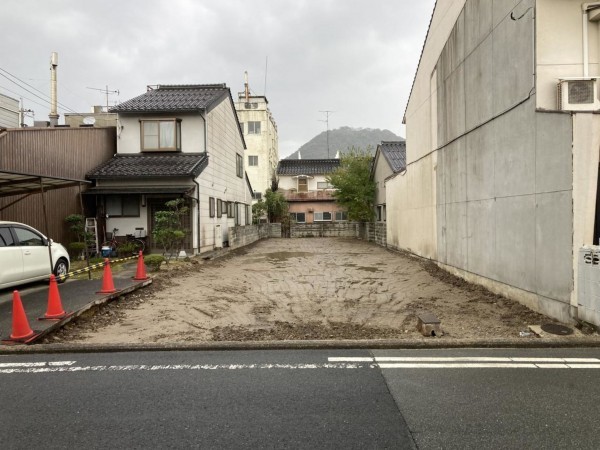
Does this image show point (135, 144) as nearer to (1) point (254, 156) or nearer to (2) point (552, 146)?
(2) point (552, 146)

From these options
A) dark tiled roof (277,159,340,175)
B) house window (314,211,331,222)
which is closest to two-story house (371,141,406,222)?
house window (314,211,331,222)

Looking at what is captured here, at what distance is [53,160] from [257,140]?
24914 millimetres

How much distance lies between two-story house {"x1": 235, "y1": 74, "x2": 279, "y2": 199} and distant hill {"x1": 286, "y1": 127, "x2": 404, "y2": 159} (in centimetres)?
4703

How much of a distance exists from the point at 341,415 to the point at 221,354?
2153mm

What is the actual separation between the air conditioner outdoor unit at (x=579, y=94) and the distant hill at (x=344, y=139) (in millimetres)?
79414

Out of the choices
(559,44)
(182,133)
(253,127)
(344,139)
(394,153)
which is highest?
(344,139)

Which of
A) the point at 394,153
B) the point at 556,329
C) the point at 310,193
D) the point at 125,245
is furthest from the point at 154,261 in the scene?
the point at 310,193

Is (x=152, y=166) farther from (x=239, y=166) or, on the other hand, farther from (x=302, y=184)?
(x=302, y=184)

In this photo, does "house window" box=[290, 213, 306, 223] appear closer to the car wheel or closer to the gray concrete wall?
the gray concrete wall

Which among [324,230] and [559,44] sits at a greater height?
[559,44]

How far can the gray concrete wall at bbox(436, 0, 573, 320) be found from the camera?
608 cm

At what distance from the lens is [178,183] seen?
15828 millimetres

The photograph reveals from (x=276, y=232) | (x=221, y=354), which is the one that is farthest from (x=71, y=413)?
(x=276, y=232)

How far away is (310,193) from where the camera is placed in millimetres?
38719
